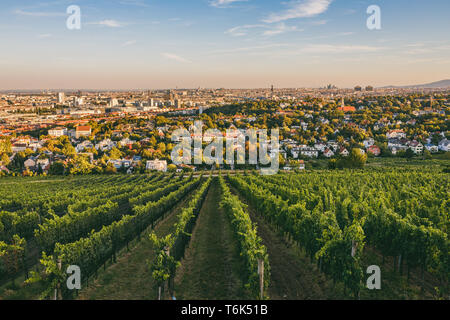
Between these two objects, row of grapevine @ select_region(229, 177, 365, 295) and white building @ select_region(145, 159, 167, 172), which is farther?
white building @ select_region(145, 159, 167, 172)

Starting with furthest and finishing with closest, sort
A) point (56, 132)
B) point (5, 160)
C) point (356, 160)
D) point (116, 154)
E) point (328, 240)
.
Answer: point (56, 132), point (116, 154), point (5, 160), point (356, 160), point (328, 240)

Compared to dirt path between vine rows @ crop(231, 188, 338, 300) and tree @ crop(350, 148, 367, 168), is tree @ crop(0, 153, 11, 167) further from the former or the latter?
tree @ crop(350, 148, 367, 168)

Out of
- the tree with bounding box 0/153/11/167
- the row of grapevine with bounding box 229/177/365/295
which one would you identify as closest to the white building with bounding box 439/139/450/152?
the row of grapevine with bounding box 229/177/365/295

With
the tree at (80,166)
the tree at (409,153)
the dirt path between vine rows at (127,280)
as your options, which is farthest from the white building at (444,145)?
the tree at (80,166)

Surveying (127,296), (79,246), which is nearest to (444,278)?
(127,296)

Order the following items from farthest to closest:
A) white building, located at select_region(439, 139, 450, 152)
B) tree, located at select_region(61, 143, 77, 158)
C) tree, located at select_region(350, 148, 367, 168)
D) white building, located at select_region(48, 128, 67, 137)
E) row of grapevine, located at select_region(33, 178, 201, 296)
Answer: white building, located at select_region(48, 128, 67, 137), tree, located at select_region(61, 143, 77, 158), white building, located at select_region(439, 139, 450, 152), tree, located at select_region(350, 148, 367, 168), row of grapevine, located at select_region(33, 178, 201, 296)

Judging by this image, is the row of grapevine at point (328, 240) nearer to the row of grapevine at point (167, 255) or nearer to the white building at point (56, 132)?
the row of grapevine at point (167, 255)

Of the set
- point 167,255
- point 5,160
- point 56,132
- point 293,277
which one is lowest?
point 5,160

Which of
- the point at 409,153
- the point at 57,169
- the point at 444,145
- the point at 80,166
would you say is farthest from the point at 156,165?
the point at 444,145

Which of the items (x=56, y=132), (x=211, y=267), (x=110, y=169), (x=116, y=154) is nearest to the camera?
(x=211, y=267)

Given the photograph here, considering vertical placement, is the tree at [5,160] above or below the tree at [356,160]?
below

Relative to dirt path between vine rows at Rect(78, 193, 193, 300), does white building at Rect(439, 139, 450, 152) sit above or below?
above

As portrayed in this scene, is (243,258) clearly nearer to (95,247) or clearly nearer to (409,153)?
(95,247)
